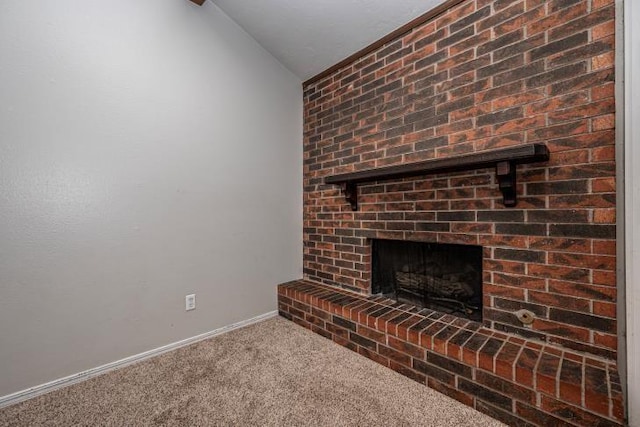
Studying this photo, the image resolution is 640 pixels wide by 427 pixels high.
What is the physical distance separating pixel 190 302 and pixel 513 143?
229 centimetres

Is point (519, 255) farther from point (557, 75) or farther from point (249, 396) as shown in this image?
point (249, 396)

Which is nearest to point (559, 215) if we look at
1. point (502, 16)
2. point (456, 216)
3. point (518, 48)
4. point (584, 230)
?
point (584, 230)

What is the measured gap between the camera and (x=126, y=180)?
173 cm

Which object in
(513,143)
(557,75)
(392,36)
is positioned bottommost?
(513,143)

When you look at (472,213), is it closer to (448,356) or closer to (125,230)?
(448,356)

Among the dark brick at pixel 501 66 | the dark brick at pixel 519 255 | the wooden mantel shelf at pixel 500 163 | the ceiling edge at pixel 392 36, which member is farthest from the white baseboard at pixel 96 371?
the dark brick at pixel 501 66

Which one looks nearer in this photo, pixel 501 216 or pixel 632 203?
pixel 632 203

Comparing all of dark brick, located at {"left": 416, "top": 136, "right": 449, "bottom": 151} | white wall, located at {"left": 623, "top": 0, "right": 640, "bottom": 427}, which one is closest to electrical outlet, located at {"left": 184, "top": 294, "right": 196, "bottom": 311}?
dark brick, located at {"left": 416, "top": 136, "right": 449, "bottom": 151}

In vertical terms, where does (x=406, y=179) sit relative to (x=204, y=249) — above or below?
above

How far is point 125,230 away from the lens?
1.73 m

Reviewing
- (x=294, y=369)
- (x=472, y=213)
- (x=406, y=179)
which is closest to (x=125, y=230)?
(x=294, y=369)

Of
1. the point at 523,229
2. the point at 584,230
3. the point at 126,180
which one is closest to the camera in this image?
the point at 584,230

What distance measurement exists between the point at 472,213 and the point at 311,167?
152 centimetres

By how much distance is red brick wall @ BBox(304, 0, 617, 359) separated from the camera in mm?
1233
